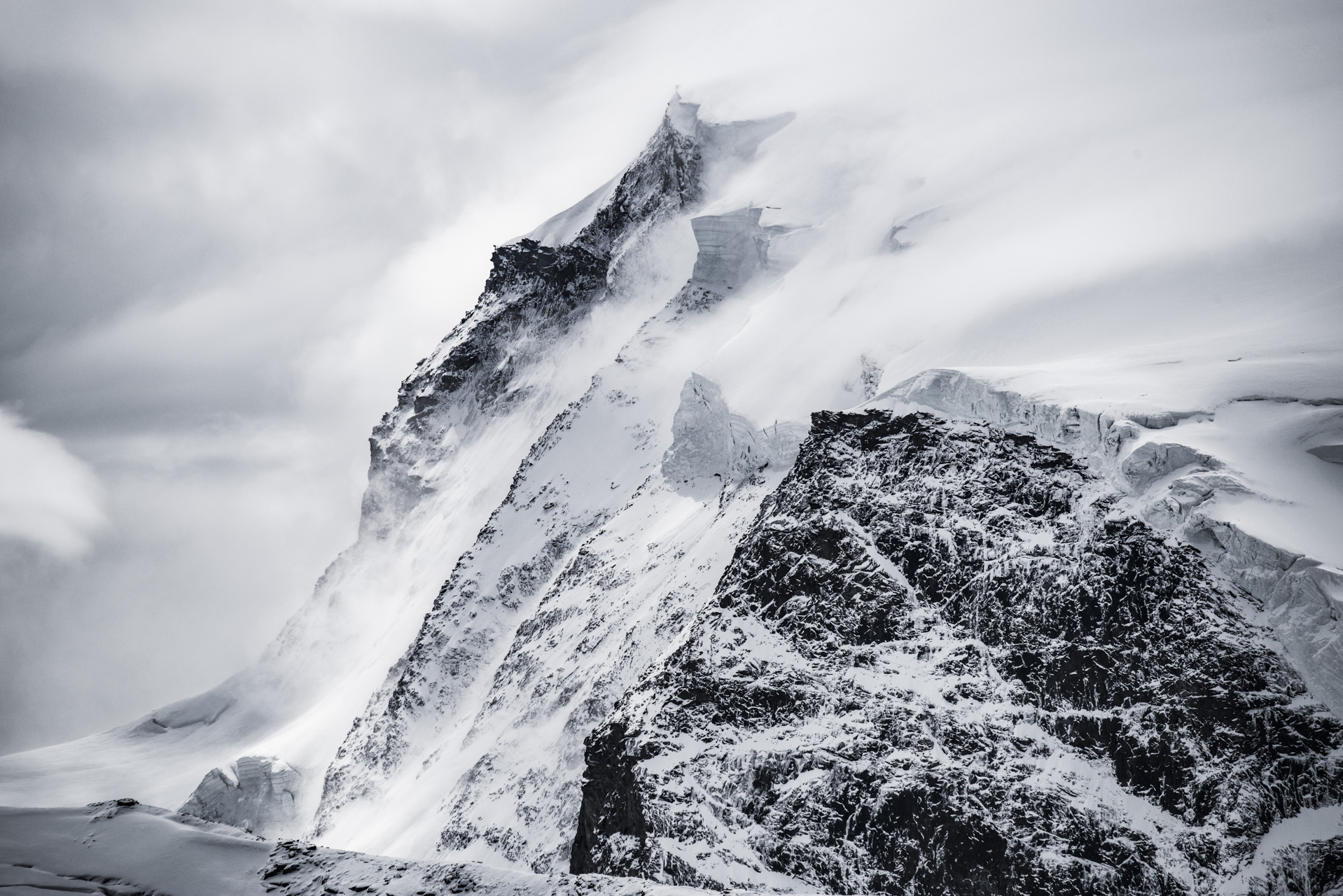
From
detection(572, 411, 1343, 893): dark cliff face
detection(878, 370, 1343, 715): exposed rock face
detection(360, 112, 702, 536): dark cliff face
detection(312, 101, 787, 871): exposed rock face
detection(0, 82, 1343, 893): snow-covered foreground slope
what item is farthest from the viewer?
detection(360, 112, 702, 536): dark cliff face

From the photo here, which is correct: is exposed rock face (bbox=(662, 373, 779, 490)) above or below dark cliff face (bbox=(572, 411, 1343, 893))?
above

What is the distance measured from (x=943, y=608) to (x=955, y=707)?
630 cm

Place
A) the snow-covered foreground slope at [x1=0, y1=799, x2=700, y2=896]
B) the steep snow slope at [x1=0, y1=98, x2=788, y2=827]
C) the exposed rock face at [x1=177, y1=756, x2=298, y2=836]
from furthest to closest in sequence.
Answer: the steep snow slope at [x1=0, y1=98, x2=788, y2=827] → the exposed rock face at [x1=177, y1=756, x2=298, y2=836] → the snow-covered foreground slope at [x1=0, y1=799, x2=700, y2=896]

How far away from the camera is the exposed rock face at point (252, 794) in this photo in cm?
13288

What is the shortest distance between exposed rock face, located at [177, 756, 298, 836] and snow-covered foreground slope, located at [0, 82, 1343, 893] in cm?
2812

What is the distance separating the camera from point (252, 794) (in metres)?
135

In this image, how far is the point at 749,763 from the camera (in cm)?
5134

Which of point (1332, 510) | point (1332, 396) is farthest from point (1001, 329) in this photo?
point (1332, 510)

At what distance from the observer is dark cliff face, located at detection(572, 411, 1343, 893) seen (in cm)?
3934

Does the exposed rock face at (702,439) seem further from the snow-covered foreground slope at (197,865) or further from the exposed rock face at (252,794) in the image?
the exposed rock face at (252,794)

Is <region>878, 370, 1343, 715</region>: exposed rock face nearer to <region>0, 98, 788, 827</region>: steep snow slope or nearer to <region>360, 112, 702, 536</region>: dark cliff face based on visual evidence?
<region>0, 98, 788, 827</region>: steep snow slope

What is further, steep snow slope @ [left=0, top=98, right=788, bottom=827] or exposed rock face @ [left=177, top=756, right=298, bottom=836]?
steep snow slope @ [left=0, top=98, right=788, bottom=827]

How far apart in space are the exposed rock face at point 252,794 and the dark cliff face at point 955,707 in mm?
96516

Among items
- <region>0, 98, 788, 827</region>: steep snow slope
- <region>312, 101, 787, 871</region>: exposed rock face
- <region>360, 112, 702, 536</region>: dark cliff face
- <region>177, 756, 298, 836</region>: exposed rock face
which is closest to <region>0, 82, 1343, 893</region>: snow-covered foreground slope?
<region>312, 101, 787, 871</region>: exposed rock face
